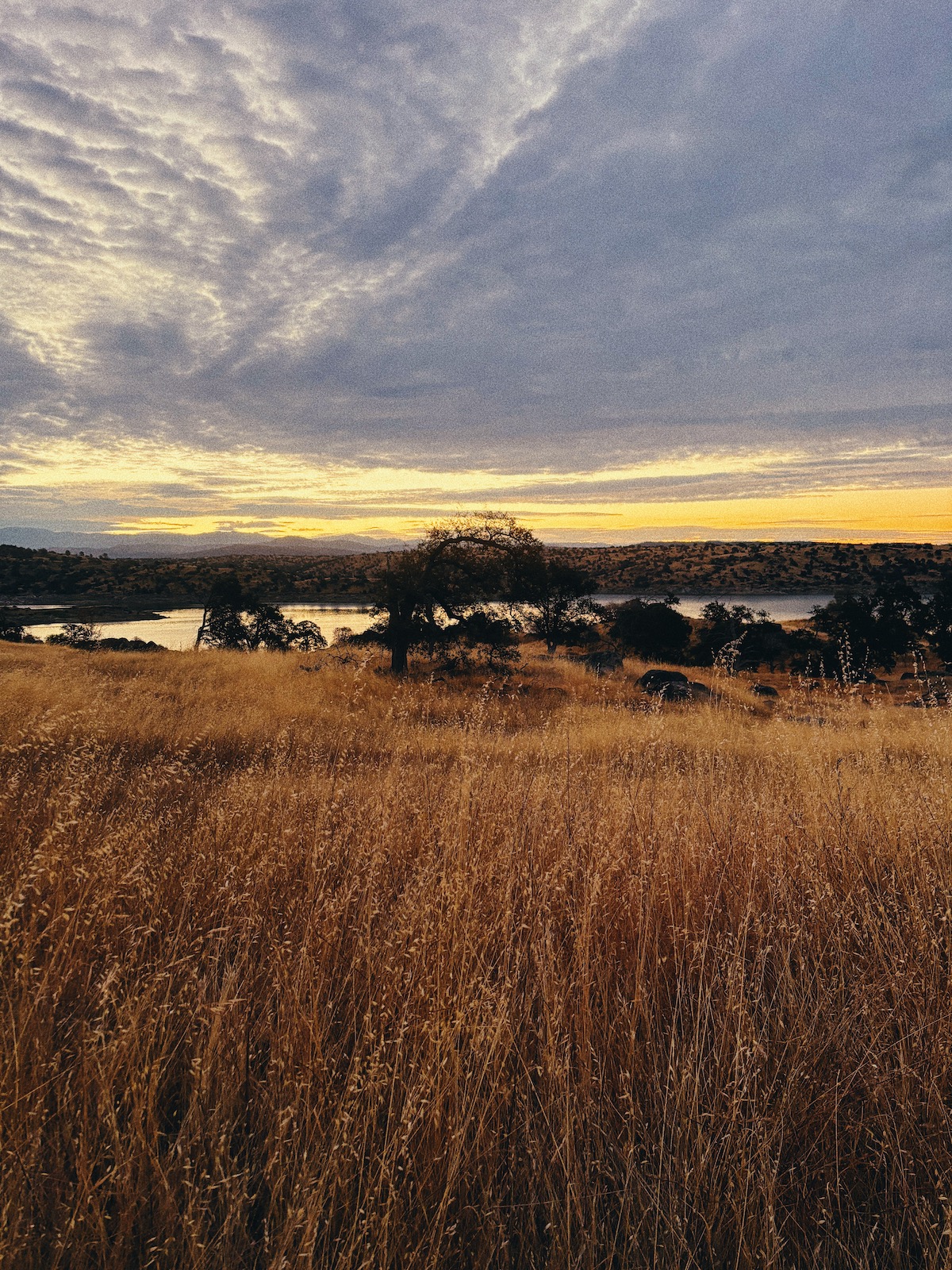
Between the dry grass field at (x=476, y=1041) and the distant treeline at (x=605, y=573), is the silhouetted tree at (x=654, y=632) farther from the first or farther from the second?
the distant treeline at (x=605, y=573)

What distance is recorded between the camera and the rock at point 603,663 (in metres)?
24.8

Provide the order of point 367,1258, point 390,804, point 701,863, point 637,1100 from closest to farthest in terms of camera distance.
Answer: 1. point 367,1258
2. point 637,1100
3. point 701,863
4. point 390,804

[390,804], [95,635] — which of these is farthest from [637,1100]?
[95,635]

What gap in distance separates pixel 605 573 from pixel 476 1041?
10021 cm

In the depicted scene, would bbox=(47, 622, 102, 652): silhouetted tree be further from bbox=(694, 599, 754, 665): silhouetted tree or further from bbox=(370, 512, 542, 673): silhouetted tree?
bbox=(694, 599, 754, 665): silhouetted tree

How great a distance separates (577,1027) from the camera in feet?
8.14

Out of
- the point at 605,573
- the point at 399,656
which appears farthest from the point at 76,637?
the point at 605,573

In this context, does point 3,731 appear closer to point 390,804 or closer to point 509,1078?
point 390,804

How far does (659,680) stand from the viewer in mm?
21984

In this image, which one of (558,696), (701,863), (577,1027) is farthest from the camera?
(558,696)

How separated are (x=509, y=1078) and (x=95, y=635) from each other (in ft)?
120

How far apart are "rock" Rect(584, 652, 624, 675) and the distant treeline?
4071cm

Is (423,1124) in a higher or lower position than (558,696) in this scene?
higher

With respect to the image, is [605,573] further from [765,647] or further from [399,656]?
[399,656]
